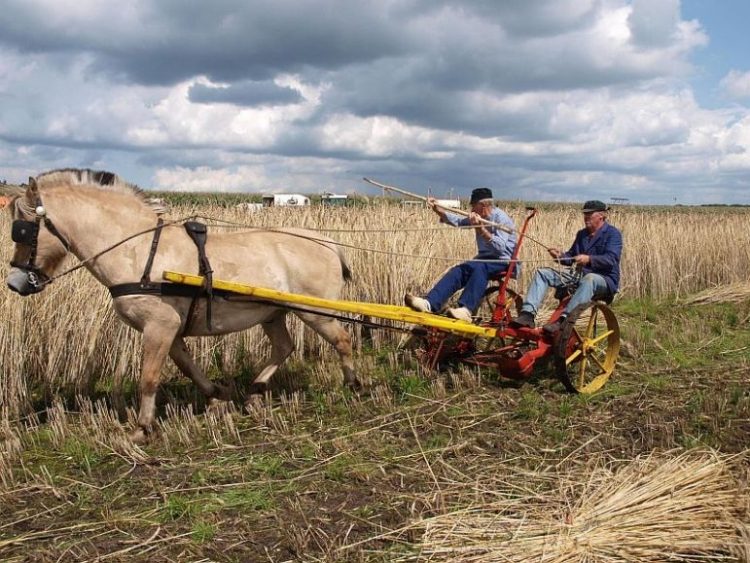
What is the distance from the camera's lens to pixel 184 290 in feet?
17.8

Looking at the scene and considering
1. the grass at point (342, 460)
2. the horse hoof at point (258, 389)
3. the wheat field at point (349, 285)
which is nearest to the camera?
the grass at point (342, 460)

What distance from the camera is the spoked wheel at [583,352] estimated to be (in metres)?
6.03

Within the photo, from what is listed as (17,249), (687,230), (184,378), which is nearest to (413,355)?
(184,378)

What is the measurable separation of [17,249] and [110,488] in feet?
6.79

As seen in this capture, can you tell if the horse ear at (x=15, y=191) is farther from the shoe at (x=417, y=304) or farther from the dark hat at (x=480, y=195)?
the dark hat at (x=480, y=195)

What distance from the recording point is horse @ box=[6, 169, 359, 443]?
5.25 metres

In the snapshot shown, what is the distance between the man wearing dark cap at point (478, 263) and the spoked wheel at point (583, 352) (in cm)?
95

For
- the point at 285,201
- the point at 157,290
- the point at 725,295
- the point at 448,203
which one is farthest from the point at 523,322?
the point at 725,295

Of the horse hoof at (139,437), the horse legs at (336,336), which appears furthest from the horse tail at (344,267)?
the horse hoof at (139,437)

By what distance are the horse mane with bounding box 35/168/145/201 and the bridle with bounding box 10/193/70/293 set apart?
332 mm

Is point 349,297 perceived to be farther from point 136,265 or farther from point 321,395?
point 136,265

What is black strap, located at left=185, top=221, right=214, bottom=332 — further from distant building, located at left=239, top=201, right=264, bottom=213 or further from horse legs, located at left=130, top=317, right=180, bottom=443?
distant building, located at left=239, top=201, right=264, bottom=213

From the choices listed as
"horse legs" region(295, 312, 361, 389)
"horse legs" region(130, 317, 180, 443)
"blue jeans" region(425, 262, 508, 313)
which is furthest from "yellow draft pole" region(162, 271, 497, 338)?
"blue jeans" region(425, 262, 508, 313)

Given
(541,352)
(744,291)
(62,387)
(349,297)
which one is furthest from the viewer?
(744,291)
